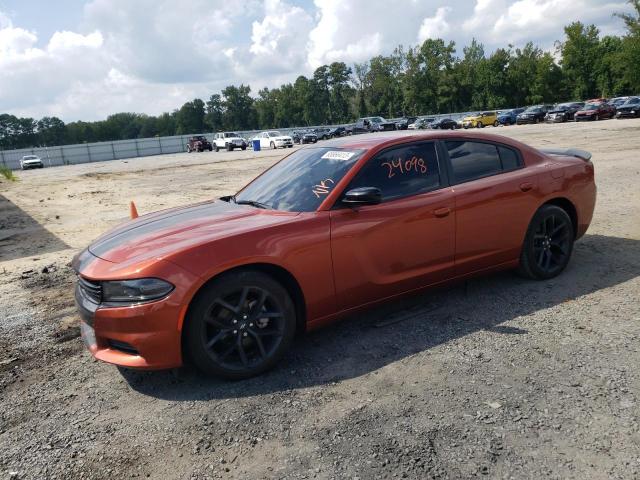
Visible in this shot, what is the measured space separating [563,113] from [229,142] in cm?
3065

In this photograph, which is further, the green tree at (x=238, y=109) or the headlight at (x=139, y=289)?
the green tree at (x=238, y=109)

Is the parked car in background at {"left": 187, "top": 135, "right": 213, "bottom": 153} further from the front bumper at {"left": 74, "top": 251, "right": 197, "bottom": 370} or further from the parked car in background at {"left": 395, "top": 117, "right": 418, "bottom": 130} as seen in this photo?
the front bumper at {"left": 74, "top": 251, "right": 197, "bottom": 370}

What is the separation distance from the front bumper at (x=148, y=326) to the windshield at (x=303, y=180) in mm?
1129

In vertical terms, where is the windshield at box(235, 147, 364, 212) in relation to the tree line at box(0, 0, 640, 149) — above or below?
below

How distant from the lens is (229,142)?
48.5 metres

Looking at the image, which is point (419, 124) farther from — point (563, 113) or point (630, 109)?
point (630, 109)

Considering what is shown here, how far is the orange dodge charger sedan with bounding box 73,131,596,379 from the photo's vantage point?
131 inches

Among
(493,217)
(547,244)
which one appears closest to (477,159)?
(493,217)

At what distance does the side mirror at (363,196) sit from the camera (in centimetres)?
375

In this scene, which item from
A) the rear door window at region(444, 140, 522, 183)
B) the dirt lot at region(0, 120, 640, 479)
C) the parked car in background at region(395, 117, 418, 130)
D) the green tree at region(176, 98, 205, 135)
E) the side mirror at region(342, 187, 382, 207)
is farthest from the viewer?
the green tree at region(176, 98, 205, 135)

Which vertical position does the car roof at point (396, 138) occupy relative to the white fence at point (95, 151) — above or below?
below

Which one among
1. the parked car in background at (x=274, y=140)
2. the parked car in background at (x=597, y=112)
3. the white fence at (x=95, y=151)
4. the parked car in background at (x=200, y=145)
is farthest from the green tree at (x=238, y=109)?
the parked car in background at (x=597, y=112)

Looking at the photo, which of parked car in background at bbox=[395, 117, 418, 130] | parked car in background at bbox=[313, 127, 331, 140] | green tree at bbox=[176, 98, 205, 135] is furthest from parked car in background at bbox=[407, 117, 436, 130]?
green tree at bbox=[176, 98, 205, 135]

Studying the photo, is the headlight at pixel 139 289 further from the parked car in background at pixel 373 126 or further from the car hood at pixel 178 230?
the parked car in background at pixel 373 126
